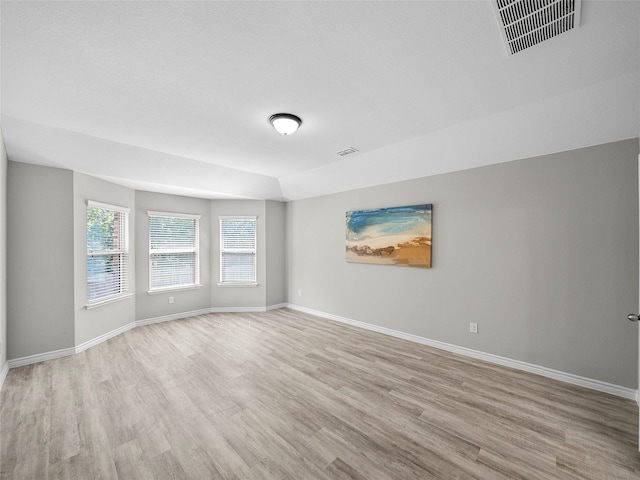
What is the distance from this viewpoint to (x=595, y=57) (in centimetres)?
188

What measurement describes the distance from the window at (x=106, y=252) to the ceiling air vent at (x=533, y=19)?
4935 mm

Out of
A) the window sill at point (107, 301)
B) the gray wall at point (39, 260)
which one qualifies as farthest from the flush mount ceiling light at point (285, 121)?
the window sill at point (107, 301)

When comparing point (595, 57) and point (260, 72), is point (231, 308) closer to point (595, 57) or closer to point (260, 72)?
point (260, 72)

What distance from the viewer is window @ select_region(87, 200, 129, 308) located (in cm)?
400

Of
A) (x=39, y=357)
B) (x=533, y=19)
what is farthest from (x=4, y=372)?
(x=533, y=19)

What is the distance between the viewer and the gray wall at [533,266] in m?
2.64

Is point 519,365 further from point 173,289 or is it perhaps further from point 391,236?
point 173,289

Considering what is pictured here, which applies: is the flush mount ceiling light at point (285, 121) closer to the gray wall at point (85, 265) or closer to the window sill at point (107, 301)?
the gray wall at point (85, 265)

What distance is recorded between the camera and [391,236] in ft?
14.1

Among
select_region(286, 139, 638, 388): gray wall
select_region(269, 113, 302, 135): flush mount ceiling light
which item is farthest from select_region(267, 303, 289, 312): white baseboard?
select_region(269, 113, 302, 135): flush mount ceiling light

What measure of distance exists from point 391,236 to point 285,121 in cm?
242

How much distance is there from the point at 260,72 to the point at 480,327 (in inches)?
143

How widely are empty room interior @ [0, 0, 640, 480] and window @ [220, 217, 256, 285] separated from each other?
0.97 m

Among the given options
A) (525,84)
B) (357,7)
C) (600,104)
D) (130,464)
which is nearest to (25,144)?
(130,464)
